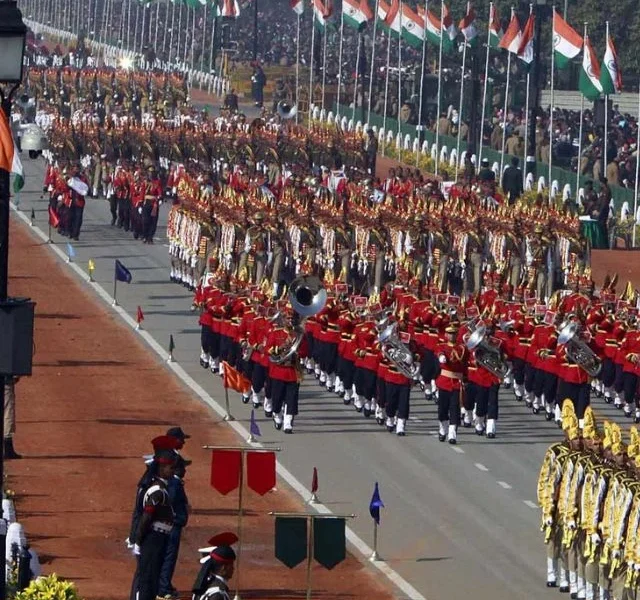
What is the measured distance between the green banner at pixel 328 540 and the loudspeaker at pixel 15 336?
6.48 metres

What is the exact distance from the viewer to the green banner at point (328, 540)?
80.8 ft

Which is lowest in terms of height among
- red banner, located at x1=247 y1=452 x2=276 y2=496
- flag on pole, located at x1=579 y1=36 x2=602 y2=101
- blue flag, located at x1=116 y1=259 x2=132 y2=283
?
blue flag, located at x1=116 y1=259 x2=132 y2=283

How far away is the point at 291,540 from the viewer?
24.8m

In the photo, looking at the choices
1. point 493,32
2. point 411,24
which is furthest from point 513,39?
point 411,24

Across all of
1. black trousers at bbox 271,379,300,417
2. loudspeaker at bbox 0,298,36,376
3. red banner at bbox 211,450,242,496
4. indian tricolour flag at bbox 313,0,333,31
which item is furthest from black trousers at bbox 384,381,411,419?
indian tricolour flag at bbox 313,0,333,31

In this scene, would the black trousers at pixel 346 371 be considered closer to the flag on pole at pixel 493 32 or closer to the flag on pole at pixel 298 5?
the flag on pole at pixel 493 32

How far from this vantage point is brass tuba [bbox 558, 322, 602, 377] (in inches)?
1458

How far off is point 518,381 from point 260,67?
6611 centimetres

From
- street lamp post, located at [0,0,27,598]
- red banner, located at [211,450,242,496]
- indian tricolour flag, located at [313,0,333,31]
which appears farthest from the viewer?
indian tricolour flag, located at [313,0,333,31]

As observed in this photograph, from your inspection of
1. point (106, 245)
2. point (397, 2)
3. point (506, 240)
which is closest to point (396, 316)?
point (506, 240)

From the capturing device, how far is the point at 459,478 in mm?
33406

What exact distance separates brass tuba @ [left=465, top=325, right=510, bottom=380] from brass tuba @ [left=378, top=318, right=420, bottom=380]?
2.65 ft

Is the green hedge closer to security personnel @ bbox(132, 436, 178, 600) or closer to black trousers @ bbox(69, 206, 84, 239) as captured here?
black trousers @ bbox(69, 206, 84, 239)

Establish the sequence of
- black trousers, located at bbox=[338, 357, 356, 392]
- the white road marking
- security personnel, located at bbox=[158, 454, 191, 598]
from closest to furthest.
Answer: security personnel, located at bbox=[158, 454, 191, 598] < the white road marking < black trousers, located at bbox=[338, 357, 356, 392]
